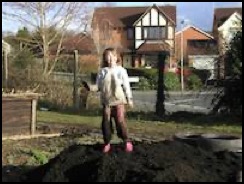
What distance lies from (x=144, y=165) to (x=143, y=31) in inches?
2155

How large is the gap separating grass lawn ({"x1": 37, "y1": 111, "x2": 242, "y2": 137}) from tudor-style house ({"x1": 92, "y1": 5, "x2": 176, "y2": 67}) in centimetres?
3647

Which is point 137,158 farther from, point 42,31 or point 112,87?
point 42,31

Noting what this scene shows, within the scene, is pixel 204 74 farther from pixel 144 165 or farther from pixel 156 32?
pixel 156 32

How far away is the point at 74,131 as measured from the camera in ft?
38.5

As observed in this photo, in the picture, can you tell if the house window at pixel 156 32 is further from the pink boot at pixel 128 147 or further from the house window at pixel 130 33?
the pink boot at pixel 128 147

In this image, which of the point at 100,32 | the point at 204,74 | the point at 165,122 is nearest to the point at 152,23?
the point at 100,32

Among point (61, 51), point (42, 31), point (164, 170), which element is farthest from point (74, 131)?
point (42, 31)

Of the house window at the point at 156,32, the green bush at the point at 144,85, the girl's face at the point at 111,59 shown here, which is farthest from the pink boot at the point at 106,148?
the house window at the point at 156,32

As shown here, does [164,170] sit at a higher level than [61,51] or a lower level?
lower

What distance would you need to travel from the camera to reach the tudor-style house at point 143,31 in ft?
178

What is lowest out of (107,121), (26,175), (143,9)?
(26,175)

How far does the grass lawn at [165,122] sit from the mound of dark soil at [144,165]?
5.12 m

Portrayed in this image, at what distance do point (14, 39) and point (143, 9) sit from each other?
113 ft

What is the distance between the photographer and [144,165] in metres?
5.85
